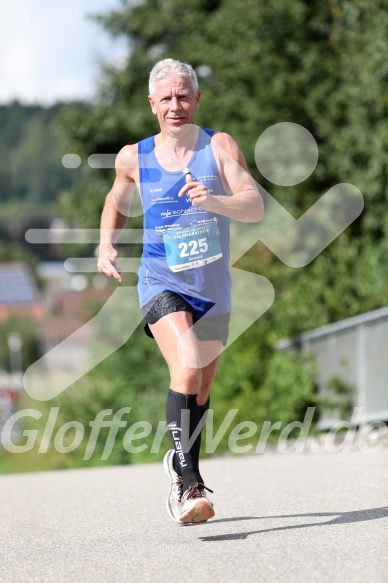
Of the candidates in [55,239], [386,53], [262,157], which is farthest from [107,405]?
[55,239]

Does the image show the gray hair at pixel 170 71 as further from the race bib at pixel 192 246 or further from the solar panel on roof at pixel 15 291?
the solar panel on roof at pixel 15 291

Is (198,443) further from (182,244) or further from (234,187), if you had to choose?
(234,187)

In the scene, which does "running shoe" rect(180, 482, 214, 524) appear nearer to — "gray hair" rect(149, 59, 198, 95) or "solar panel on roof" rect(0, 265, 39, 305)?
"gray hair" rect(149, 59, 198, 95)

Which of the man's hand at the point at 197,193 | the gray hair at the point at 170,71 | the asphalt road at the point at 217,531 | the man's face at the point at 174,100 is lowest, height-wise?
the asphalt road at the point at 217,531

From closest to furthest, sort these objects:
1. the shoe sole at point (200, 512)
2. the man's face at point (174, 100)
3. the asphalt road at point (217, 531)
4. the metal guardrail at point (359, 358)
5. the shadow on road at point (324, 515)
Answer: the asphalt road at point (217, 531) → the shadow on road at point (324, 515) → the shoe sole at point (200, 512) → the man's face at point (174, 100) → the metal guardrail at point (359, 358)

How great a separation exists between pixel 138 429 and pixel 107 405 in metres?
2.08

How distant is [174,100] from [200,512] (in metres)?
1.88

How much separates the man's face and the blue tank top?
14 cm

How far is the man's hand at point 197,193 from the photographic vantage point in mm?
5496

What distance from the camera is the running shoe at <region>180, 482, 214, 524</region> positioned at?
5.59m

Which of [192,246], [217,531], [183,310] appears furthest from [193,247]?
[217,531]

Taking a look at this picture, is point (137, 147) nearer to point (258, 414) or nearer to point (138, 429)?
point (258, 414)

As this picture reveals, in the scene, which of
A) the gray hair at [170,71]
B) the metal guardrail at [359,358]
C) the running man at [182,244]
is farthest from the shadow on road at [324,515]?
the metal guardrail at [359,358]

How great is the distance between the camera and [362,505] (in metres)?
6.32
